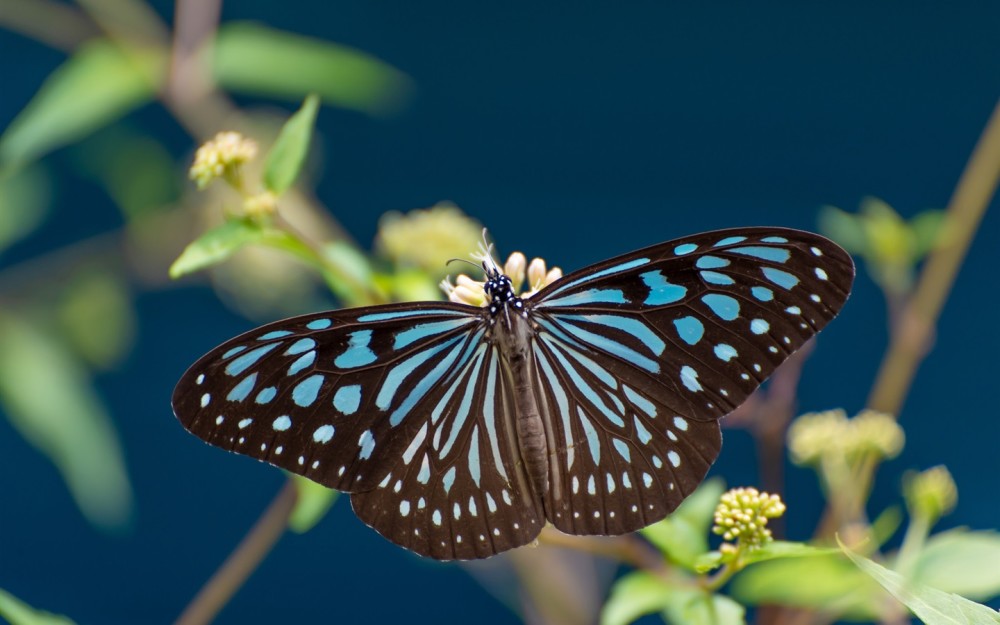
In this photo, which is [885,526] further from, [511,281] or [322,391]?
[322,391]

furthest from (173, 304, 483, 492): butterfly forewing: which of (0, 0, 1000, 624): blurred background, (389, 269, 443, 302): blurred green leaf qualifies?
(0, 0, 1000, 624): blurred background

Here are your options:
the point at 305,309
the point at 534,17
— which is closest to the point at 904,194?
the point at 534,17

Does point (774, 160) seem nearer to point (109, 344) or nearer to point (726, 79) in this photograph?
point (726, 79)

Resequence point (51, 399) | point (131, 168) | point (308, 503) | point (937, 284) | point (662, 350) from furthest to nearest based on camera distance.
A: point (131, 168) < point (51, 399) < point (937, 284) < point (308, 503) < point (662, 350)

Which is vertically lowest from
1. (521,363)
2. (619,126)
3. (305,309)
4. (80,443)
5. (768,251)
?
(80,443)

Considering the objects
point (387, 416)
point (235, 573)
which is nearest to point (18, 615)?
point (235, 573)

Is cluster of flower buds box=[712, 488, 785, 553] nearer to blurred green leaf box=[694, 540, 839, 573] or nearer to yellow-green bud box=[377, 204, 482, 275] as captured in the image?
blurred green leaf box=[694, 540, 839, 573]

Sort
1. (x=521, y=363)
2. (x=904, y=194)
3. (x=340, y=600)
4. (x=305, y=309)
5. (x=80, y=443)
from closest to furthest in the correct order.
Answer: (x=521, y=363), (x=80, y=443), (x=305, y=309), (x=904, y=194), (x=340, y=600)
